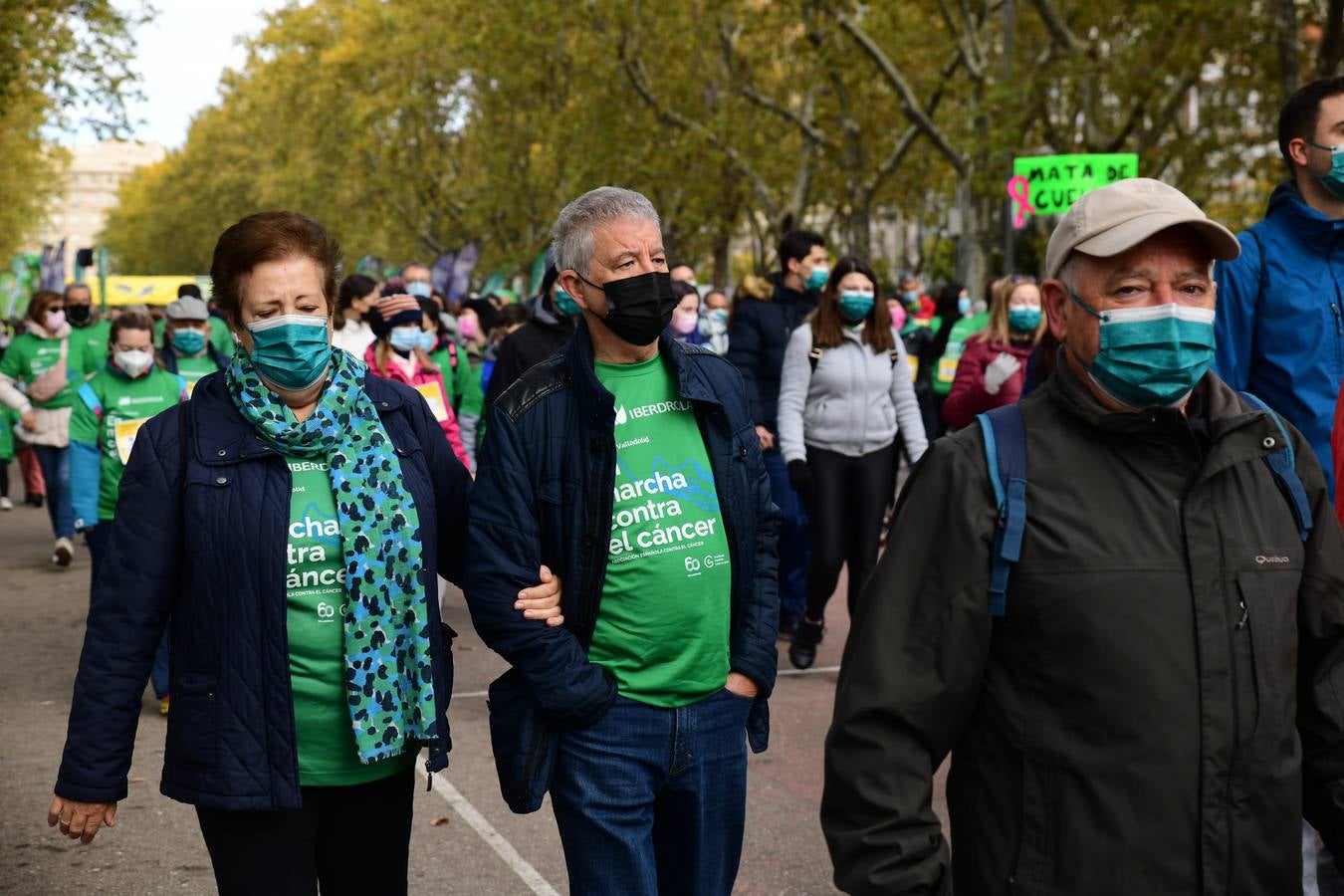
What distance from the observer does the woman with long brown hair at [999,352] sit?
800 cm

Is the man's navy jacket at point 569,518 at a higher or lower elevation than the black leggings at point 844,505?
higher

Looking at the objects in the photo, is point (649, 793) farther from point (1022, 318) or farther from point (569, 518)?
point (1022, 318)

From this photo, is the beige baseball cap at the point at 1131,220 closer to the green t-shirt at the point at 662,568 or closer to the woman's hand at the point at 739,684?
the green t-shirt at the point at 662,568

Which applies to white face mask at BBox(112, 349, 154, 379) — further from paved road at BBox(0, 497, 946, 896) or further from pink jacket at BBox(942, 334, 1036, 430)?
pink jacket at BBox(942, 334, 1036, 430)

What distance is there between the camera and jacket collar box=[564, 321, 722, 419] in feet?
11.2

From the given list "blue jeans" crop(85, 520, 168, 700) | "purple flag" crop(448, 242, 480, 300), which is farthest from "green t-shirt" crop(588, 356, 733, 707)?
"purple flag" crop(448, 242, 480, 300)

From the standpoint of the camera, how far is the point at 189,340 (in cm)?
858

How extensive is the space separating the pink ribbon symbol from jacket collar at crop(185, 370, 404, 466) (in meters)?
11.2

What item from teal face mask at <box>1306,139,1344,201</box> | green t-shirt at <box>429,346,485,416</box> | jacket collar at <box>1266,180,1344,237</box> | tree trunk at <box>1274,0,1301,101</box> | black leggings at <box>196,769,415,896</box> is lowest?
black leggings at <box>196,769,415,896</box>

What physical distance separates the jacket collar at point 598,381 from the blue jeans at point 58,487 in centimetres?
1025

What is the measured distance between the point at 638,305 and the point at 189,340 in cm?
563

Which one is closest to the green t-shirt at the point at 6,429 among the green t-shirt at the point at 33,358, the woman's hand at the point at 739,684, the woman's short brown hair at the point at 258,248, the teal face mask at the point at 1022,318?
the green t-shirt at the point at 33,358

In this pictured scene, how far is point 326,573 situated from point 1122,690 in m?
1.65

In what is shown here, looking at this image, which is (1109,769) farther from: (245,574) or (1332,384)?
(1332,384)
